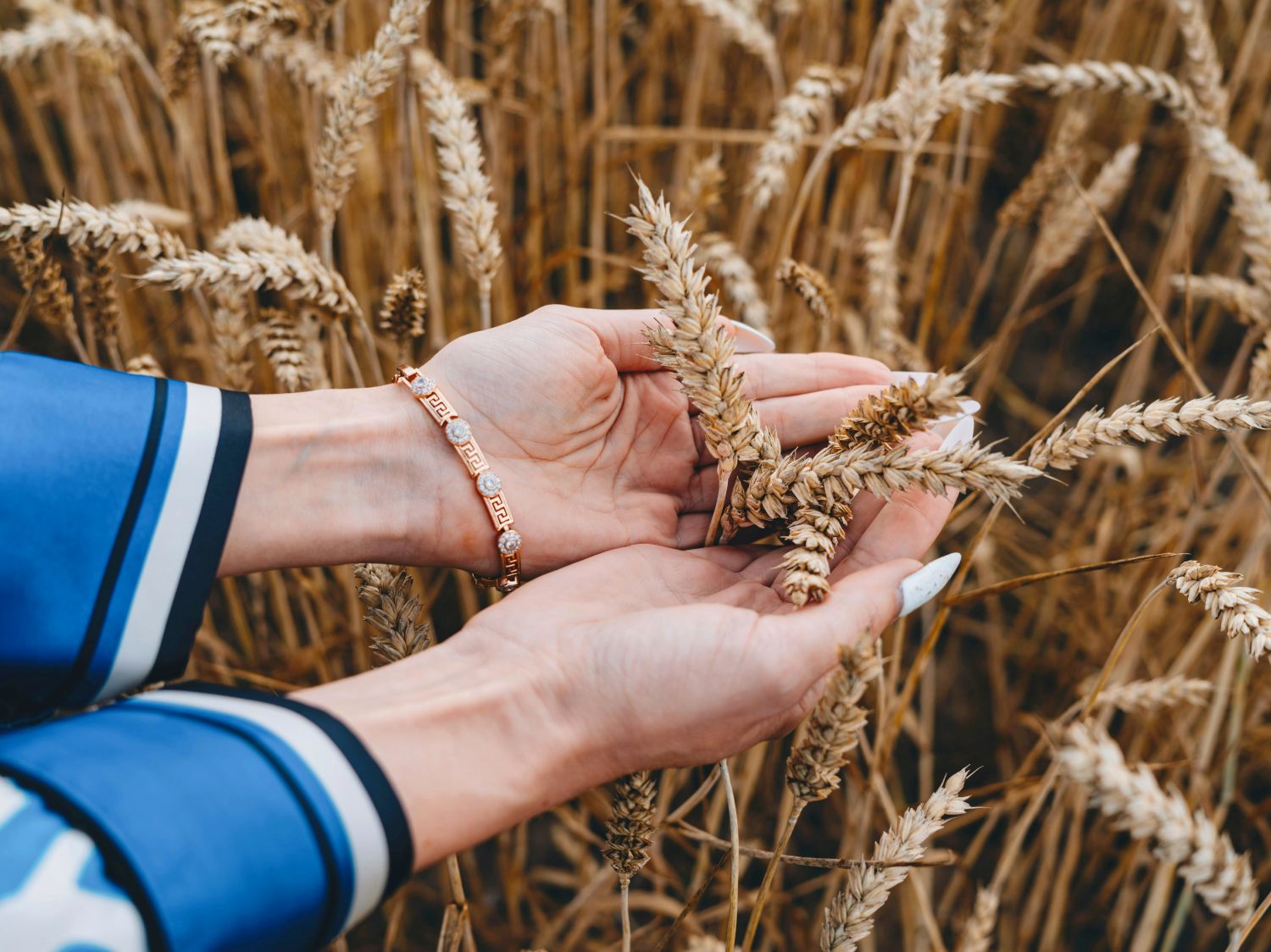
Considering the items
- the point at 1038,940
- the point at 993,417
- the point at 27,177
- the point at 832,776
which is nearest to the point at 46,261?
the point at 832,776

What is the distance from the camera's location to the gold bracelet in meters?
1.13

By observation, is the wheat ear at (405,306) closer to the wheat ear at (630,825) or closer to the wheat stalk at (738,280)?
the wheat stalk at (738,280)

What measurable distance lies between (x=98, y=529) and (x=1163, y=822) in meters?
1.06

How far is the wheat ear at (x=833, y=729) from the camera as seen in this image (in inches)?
28.3

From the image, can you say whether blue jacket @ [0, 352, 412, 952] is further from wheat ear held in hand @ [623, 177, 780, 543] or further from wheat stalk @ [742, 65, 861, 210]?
wheat stalk @ [742, 65, 861, 210]

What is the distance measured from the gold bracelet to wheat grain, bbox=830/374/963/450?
18.1 inches

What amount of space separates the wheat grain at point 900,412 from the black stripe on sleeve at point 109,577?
747mm

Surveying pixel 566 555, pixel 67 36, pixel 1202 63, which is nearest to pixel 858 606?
pixel 566 555

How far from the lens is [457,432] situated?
3.71 ft

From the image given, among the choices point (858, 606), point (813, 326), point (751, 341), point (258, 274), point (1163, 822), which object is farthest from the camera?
point (813, 326)

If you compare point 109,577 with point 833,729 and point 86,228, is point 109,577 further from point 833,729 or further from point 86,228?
point 833,729

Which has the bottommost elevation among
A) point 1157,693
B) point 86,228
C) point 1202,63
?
point 1157,693

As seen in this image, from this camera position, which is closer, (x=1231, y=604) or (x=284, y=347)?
(x=1231, y=604)

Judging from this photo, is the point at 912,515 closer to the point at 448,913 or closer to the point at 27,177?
the point at 448,913
